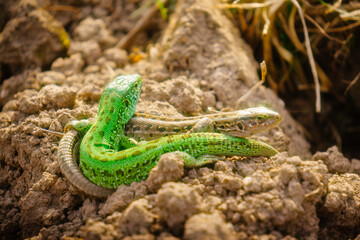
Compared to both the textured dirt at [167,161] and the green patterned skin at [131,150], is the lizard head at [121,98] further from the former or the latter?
the textured dirt at [167,161]

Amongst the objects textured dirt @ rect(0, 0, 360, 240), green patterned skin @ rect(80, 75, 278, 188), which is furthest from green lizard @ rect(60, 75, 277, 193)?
textured dirt @ rect(0, 0, 360, 240)

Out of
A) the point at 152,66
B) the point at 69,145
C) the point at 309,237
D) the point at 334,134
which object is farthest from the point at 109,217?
the point at 334,134

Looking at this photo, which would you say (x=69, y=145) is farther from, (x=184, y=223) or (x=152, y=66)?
(x=152, y=66)

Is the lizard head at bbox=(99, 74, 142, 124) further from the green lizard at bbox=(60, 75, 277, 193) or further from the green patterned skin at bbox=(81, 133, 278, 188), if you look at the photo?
the green patterned skin at bbox=(81, 133, 278, 188)

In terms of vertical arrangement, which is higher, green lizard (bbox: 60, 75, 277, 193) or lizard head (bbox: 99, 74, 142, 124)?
lizard head (bbox: 99, 74, 142, 124)

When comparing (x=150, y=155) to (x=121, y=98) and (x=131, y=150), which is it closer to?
(x=131, y=150)
